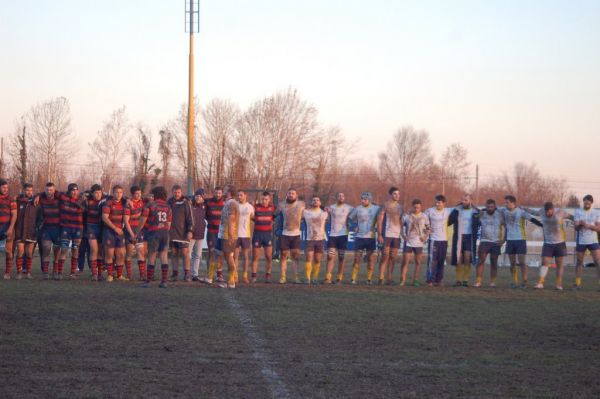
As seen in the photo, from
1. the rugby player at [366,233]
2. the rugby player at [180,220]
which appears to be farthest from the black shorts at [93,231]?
the rugby player at [366,233]

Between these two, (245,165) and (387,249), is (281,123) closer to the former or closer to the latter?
(245,165)

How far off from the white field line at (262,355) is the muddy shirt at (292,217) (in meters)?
5.36

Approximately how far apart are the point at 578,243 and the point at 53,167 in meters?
37.1

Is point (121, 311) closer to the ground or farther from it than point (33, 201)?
closer to the ground

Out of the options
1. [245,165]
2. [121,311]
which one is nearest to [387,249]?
[121,311]

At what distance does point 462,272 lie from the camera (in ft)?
62.9

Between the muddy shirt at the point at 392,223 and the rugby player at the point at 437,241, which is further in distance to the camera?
the muddy shirt at the point at 392,223

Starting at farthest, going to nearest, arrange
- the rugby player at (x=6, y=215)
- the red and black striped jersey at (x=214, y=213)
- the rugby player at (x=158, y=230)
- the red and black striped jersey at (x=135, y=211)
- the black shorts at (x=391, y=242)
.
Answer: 1. the black shorts at (x=391, y=242)
2. the red and black striped jersey at (x=214, y=213)
3. the red and black striped jersey at (x=135, y=211)
4. the rugby player at (x=6, y=215)
5. the rugby player at (x=158, y=230)

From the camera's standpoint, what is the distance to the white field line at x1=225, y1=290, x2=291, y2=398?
6930mm

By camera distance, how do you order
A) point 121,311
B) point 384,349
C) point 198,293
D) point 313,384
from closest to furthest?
1. point 313,384
2. point 384,349
3. point 121,311
4. point 198,293

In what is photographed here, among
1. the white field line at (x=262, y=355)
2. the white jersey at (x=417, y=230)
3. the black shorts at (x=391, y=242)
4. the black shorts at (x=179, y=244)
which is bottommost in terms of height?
the white field line at (x=262, y=355)

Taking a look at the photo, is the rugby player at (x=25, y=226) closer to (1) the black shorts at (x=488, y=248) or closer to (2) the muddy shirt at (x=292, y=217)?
(2) the muddy shirt at (x=292, y=217)

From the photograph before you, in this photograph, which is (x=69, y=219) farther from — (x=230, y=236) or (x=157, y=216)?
(x=230, y=236)

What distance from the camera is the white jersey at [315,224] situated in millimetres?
18375
